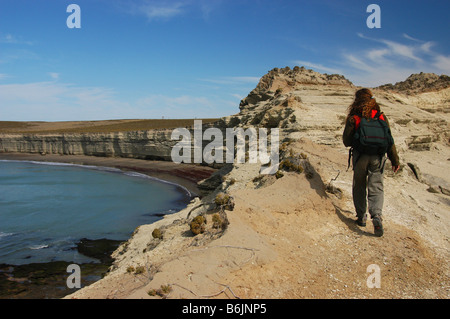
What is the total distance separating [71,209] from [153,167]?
23313mm

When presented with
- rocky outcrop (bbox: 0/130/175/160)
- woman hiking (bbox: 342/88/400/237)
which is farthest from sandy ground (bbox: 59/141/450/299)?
rocky outcrop (bbox: 0/130/175/160)

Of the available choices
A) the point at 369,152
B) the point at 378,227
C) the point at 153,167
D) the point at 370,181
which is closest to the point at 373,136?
the point at 369,152

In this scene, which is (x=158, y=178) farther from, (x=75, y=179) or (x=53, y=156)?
(x=53, y=156)

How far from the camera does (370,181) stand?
22.3 ft

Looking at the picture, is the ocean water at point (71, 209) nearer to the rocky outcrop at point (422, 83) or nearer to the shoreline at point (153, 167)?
the shoreline at point (153, 167)

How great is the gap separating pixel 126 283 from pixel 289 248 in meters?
3.45

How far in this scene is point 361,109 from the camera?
6.85 m

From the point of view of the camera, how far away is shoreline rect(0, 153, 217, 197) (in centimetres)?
3981

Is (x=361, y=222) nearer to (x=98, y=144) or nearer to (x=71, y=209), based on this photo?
(x=71, y=209)

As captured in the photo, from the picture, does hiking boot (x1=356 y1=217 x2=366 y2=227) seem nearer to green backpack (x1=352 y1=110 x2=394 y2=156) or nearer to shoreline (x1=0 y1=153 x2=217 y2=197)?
green backpack (x1=352 y1=110 x2=394 y2=156)

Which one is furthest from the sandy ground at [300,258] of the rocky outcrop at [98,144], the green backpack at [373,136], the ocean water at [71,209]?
the rocky outcrop at [98,144]

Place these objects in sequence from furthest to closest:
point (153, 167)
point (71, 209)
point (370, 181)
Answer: point (153, 167), point (71, 209), point (370, 181)

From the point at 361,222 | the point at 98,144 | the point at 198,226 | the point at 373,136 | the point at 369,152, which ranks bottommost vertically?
the point at 198,226

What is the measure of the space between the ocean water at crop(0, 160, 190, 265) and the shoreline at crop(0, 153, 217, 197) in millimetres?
1877
